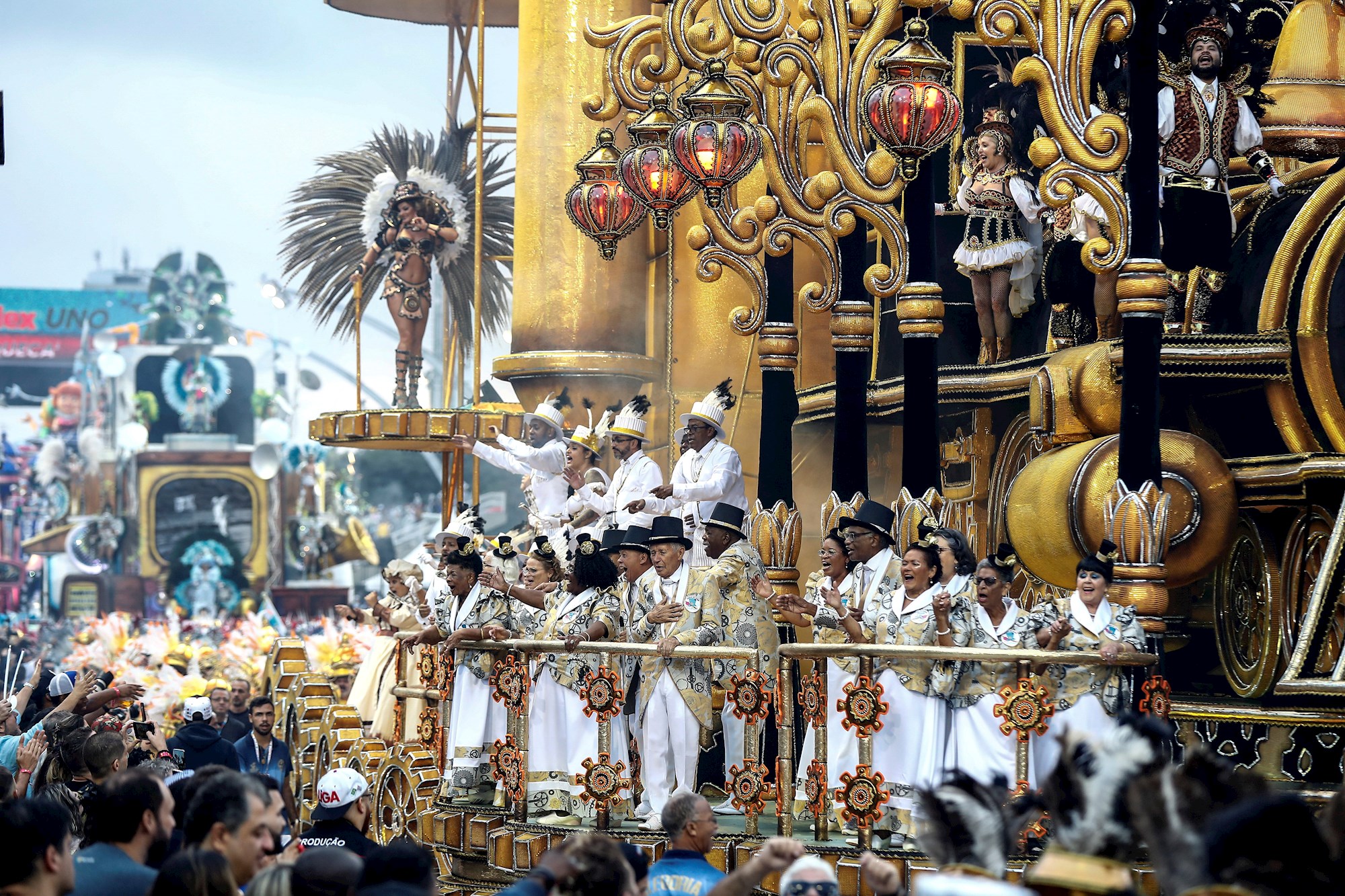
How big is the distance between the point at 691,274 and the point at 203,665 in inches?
316

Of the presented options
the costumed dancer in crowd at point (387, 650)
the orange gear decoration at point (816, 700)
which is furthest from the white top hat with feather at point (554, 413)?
the orange gear decoration at point (816, 700)

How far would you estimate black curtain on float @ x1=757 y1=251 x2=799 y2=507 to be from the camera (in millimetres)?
13734

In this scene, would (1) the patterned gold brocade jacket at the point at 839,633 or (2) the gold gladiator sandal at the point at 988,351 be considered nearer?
(1) the patterned gold brocade jacket at the point at 839,633

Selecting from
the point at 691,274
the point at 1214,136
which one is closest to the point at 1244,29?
the point at 1214,136

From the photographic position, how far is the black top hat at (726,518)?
37.2ft

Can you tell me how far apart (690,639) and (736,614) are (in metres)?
0.35

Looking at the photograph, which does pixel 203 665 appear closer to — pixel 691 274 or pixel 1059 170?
pixel 691 274

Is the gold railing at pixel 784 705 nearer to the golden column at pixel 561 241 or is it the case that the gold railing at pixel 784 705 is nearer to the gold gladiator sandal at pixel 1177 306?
the gold gladiator sandal at pixel 1177 306

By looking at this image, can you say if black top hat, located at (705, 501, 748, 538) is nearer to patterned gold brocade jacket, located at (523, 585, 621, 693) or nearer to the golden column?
patterned gold brocade jacket, located at (523, 585, 621, 693)

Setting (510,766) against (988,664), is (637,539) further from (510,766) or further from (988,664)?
(988,664)

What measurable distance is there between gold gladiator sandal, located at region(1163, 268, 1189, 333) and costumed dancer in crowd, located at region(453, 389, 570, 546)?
5107 mm

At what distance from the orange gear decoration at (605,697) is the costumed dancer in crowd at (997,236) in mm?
4282

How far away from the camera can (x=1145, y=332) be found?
33.2ft

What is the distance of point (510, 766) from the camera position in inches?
440
